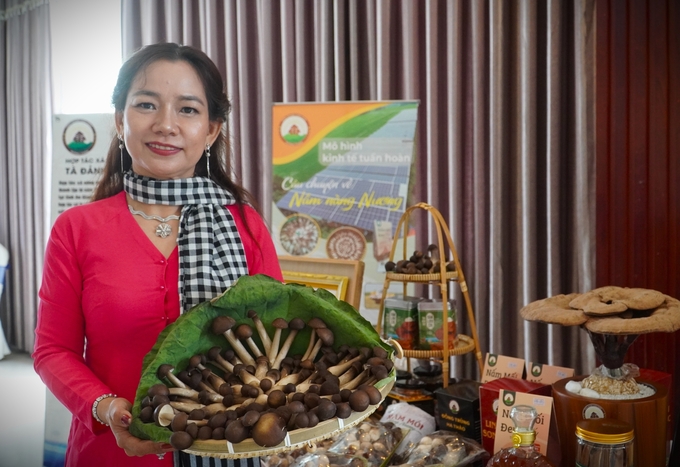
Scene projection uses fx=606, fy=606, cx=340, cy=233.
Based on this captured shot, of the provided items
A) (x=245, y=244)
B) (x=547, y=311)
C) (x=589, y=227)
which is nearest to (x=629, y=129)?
(x=589, y=227)

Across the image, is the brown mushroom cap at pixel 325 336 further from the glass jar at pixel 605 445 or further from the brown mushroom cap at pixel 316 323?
the glass jar at pixel 605 445

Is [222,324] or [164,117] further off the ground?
[164,117]

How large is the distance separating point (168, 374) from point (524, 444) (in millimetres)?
761

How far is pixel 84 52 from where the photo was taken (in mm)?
4266

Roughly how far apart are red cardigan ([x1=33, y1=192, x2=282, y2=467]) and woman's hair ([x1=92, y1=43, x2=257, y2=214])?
143 mm

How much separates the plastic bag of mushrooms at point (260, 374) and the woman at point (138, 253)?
201 mm

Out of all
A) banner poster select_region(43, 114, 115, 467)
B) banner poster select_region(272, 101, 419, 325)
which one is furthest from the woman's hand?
banner poster select_region(43, 114, 115, 467)

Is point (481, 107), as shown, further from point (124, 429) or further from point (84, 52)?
point (84, 52)

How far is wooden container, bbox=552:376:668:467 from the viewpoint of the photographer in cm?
136

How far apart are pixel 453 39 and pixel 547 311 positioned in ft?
6.00

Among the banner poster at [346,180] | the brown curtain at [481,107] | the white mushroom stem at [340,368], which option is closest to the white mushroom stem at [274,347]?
the white mushroom stem at [340,368]

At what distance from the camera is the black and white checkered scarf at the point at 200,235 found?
128 cm

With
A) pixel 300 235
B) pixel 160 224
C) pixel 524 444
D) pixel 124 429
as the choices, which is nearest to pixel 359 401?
pixel 124 429

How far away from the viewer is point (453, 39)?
116 inches
